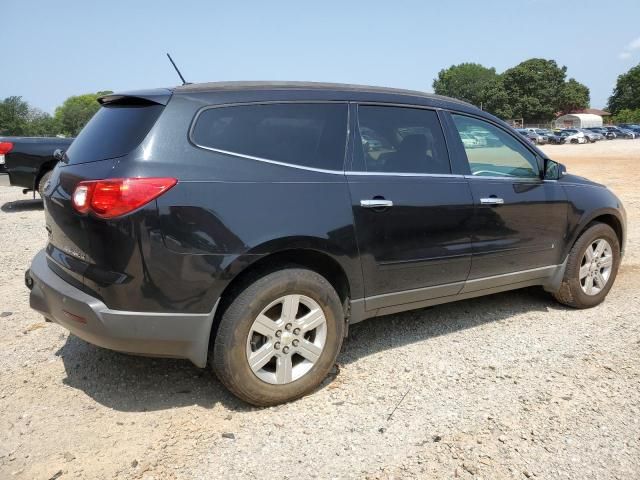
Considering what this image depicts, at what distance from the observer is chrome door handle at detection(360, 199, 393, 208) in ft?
10.8

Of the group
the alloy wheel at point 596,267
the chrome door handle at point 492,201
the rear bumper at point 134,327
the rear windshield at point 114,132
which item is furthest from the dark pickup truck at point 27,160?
the alloy wheel at point 596,267

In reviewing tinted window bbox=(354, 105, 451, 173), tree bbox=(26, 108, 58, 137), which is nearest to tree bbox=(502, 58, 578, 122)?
tree bbox=(26, 108, 58, 137)

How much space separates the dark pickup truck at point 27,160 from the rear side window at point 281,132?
26.0ft

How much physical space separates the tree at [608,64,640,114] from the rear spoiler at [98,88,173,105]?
12050 cm

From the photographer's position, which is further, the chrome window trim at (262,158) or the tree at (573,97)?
the tree at (573,97)

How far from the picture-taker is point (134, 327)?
2734mm

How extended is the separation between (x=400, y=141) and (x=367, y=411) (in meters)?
1.77

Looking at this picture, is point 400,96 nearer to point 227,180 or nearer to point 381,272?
point 381,272

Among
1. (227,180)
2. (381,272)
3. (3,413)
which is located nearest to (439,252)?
(381,272)

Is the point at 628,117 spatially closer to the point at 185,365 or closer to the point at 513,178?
the point at 513,178

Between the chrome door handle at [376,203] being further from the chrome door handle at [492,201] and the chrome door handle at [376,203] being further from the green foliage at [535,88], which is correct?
the green foliage at [535,88]

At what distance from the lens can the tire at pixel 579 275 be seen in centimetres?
461

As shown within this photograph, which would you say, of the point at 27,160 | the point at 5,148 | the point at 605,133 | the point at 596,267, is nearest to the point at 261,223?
the point at 596,267

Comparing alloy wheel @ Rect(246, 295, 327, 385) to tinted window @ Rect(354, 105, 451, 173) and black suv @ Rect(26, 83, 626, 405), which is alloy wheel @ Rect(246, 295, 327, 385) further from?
tinted window @ Rect(354, 105, 451, 173)
